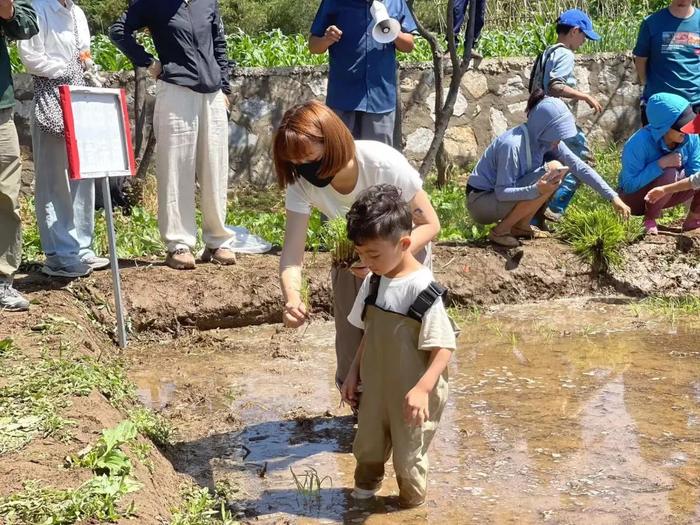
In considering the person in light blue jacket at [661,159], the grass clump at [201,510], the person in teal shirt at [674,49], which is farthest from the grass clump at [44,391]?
the person in teal shirt at [674,49]

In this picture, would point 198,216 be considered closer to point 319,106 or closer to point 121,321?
point 121,321

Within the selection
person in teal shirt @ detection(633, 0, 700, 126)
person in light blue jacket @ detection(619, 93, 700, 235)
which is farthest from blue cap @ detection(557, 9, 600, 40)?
person in light blue jacket @ detection(619, 93, 700, 235)

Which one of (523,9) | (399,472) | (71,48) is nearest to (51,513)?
(399,472)

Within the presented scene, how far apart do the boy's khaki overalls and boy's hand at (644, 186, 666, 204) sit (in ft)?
13.0

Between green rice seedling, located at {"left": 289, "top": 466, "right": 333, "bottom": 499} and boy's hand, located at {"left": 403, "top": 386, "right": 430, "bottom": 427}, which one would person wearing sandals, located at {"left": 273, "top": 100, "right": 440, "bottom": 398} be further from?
green rice seedling, located at {"left": 289, "top": 466, "right": 333, "bottom": 499}

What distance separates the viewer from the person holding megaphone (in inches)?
292

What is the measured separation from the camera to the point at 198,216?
8.74m

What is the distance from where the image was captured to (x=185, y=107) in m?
7.03

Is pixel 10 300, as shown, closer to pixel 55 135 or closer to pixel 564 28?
pixel 55 135

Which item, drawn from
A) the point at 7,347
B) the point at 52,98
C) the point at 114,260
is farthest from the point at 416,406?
the point at 52,98

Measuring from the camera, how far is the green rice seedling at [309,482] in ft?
14.9

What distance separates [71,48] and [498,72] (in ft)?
16.8

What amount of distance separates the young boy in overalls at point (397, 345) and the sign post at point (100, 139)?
244cm

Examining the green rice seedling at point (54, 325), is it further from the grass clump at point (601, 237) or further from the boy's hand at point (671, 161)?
the boy's hand at point (671, 161)
